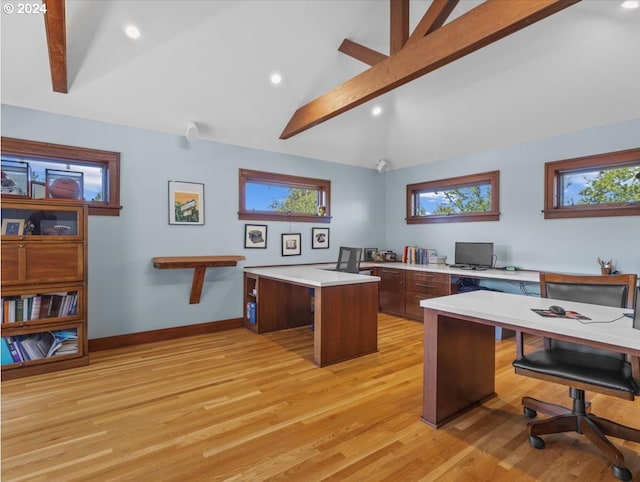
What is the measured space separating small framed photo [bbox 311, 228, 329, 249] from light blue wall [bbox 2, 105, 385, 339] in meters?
0.42

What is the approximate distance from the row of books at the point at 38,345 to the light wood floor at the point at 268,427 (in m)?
0.20

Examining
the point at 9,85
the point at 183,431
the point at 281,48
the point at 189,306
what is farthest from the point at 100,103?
the point at 183,431

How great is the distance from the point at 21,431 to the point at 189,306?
6.80 ft

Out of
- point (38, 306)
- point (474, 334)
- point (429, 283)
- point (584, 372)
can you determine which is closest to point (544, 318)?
point (584, 372)

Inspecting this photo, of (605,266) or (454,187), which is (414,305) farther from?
(605,266)

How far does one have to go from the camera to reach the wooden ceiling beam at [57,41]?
7.58ft

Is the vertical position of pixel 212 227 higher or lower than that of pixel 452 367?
higher

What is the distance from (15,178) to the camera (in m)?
3.16

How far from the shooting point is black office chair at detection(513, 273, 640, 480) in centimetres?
165

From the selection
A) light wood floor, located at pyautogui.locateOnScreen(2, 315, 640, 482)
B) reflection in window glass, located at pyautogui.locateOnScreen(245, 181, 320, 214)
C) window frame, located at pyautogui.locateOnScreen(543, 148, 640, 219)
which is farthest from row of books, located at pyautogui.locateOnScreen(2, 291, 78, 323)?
window frame, located at pyautogui.locateOnScreen(543, 148, 640, 219)

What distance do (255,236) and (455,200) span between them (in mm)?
3127

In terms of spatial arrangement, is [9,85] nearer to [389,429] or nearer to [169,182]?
[169,182]

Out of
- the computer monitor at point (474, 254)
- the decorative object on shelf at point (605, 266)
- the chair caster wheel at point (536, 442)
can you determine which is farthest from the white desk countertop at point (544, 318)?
the computer monitor at point (474, 254)

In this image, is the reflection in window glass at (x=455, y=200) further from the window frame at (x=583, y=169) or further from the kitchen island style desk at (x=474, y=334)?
the kitchen island style desk at (x=474, y=334)
